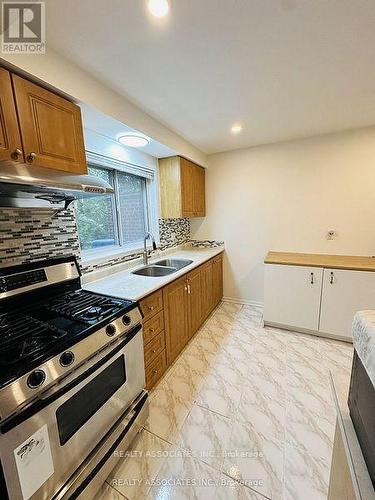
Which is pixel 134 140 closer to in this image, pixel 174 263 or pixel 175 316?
pixel 174 263

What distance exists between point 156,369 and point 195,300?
0.88 m

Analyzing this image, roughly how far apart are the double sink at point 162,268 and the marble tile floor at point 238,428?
0.88 meters

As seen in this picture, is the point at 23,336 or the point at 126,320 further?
the point at 126,320

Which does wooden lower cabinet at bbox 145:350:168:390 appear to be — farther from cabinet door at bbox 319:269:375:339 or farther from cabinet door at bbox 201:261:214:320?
cabinet door at bbox 319:269:375:339

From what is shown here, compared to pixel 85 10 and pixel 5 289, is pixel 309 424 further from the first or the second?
pixel 85 10

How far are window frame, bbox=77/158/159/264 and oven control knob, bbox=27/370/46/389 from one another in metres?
1.16

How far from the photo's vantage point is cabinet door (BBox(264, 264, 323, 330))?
8.07ft

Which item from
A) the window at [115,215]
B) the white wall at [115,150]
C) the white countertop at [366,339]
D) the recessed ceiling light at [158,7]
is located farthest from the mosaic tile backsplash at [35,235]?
the white countertop at [366,339]

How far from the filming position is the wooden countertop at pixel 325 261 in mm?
2312

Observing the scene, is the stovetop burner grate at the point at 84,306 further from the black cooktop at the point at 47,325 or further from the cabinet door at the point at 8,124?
the cabinet door at the point at 8,124

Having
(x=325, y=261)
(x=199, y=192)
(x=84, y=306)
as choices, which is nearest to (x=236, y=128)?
(x=199, y=192)

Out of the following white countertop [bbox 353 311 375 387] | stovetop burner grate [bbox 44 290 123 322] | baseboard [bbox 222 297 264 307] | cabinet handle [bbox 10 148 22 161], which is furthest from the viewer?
baseboard [bbox 222 297 264 307]

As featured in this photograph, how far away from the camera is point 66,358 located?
961mm

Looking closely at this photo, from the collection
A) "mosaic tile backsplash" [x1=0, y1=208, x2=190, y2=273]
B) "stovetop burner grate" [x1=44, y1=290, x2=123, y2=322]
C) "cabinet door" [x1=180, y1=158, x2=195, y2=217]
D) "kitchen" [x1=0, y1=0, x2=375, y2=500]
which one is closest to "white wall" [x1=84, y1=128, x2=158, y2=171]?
"kitchen" [x1=0, y1=0, x2=375, y2=500]
